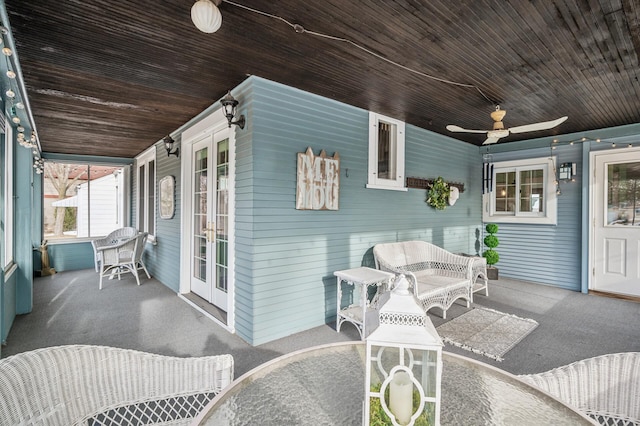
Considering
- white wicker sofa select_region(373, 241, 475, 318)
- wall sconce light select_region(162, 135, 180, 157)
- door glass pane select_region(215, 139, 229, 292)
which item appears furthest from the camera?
wall sconce light select_region(162, 135, 180, 157)

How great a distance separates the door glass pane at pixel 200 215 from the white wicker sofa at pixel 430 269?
8.06 feet

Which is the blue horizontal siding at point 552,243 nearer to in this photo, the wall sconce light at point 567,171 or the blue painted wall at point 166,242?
the wall sconce light at point 567,171

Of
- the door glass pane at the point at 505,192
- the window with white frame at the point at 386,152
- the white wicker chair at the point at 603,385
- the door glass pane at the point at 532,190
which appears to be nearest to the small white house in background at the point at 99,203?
the window with white frame at the point at 386,152

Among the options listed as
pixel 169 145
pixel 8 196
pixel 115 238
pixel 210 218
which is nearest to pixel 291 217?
pixel 210 218

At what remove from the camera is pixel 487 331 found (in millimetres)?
3357

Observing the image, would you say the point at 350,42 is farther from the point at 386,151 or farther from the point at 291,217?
the point at 386,151

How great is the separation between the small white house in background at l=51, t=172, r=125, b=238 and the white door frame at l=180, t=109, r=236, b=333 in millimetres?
4322

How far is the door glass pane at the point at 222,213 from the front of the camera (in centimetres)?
380

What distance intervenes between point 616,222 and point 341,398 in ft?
19.3

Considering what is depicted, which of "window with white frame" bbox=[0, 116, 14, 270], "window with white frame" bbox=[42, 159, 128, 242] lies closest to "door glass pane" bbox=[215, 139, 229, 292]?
"window with white frame" bbox=[0, 116, 14, 270]

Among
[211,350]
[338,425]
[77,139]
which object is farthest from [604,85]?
[77,139]

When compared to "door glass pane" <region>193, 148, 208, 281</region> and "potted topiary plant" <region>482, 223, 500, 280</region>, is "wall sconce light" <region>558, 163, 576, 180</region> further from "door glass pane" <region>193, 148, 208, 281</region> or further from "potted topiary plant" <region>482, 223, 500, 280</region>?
"door glass pane" <region>193, 148, 208, 281</region>

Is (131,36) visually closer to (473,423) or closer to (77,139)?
(473,423)

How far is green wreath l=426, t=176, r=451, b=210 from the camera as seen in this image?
511 cm
